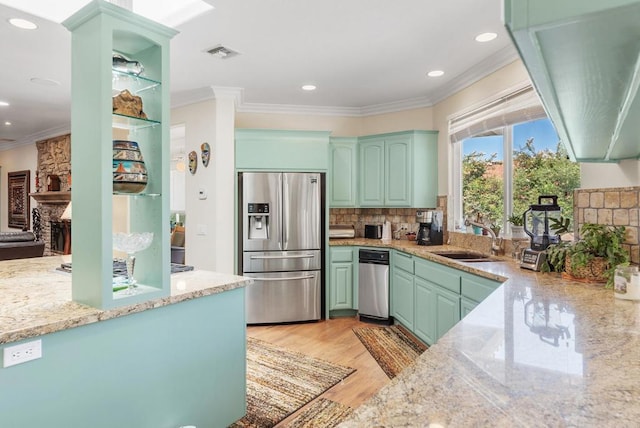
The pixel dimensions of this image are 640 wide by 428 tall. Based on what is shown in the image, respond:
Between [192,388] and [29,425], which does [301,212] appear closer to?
[192,388]

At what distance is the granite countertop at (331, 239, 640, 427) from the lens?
0.76 metres

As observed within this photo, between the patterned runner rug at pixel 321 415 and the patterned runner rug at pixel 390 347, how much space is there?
0.60 meters

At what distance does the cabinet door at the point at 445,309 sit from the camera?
304 cm

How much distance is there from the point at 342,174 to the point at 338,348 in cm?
210

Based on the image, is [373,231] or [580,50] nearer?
[580,50]

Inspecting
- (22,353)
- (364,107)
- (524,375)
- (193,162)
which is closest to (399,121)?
(364,107)

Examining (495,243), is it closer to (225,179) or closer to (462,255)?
(462,255)

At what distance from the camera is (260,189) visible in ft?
14.1

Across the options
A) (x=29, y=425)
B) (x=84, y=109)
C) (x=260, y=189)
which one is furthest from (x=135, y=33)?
(x=260, y=189)

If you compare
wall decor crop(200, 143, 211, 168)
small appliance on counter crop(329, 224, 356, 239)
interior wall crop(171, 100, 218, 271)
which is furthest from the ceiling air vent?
small appliance on counter crop(329, 224, 356, 239)

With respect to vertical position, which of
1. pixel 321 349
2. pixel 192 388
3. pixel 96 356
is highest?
pixel 96 356

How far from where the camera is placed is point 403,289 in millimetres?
4023

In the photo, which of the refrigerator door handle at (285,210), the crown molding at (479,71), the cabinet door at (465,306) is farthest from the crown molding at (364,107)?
the cabinet door at (465,306)

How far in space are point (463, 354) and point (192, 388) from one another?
4.78 ft
